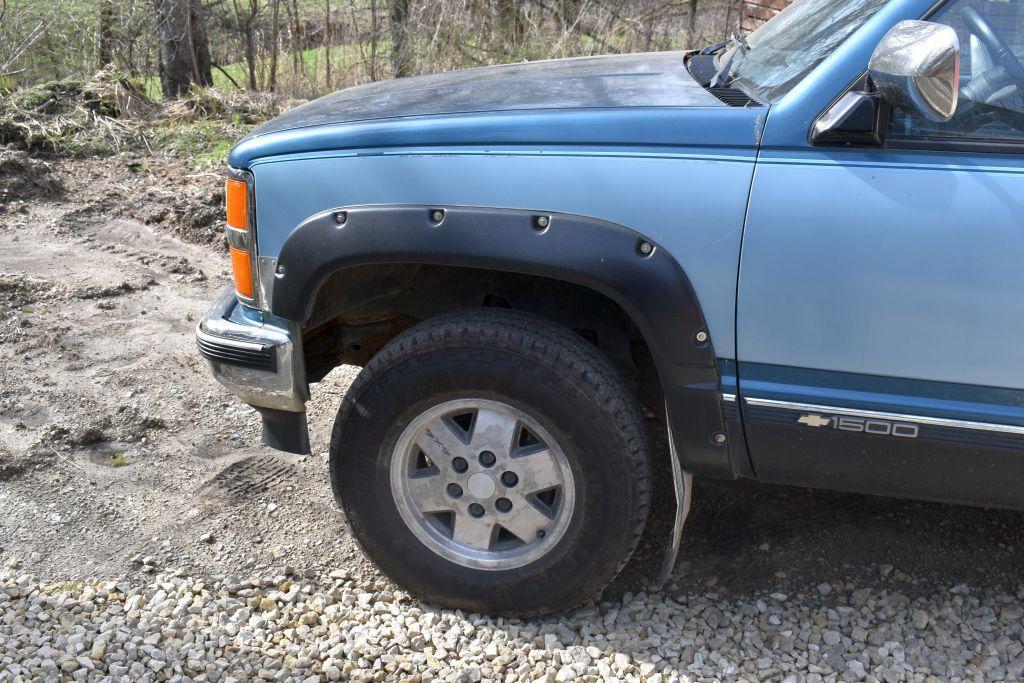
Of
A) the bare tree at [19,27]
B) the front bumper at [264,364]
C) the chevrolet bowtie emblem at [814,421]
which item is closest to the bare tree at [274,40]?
the bare tree at [19,27]

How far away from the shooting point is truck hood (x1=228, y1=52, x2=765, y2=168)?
7.97 feet

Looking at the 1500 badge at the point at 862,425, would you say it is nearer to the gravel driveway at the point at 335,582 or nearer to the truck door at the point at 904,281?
the truck door at the point at 904,281

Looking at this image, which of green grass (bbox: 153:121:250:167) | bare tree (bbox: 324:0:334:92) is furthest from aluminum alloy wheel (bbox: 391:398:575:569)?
bare tree (bbox: 324:0:334:92)

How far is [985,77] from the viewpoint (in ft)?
7.73

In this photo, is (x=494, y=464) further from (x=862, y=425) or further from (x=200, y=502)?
(x=200, y=502)

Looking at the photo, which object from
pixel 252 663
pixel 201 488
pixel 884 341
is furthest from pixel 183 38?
pixel 884 341

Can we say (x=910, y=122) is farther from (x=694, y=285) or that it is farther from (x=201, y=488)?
(x=201, y=488)

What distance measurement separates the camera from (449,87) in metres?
3.10

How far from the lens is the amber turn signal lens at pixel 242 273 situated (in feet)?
9.39

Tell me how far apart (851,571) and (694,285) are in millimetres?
1324

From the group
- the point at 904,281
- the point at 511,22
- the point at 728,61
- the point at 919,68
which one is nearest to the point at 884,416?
the point at 904,281

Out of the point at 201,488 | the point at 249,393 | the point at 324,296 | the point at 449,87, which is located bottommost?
the point at 201,488

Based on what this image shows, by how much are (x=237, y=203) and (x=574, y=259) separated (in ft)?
3.54

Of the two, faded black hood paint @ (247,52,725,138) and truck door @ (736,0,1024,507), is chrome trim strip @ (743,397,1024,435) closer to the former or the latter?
truck door @ (736,0,1024,507)
